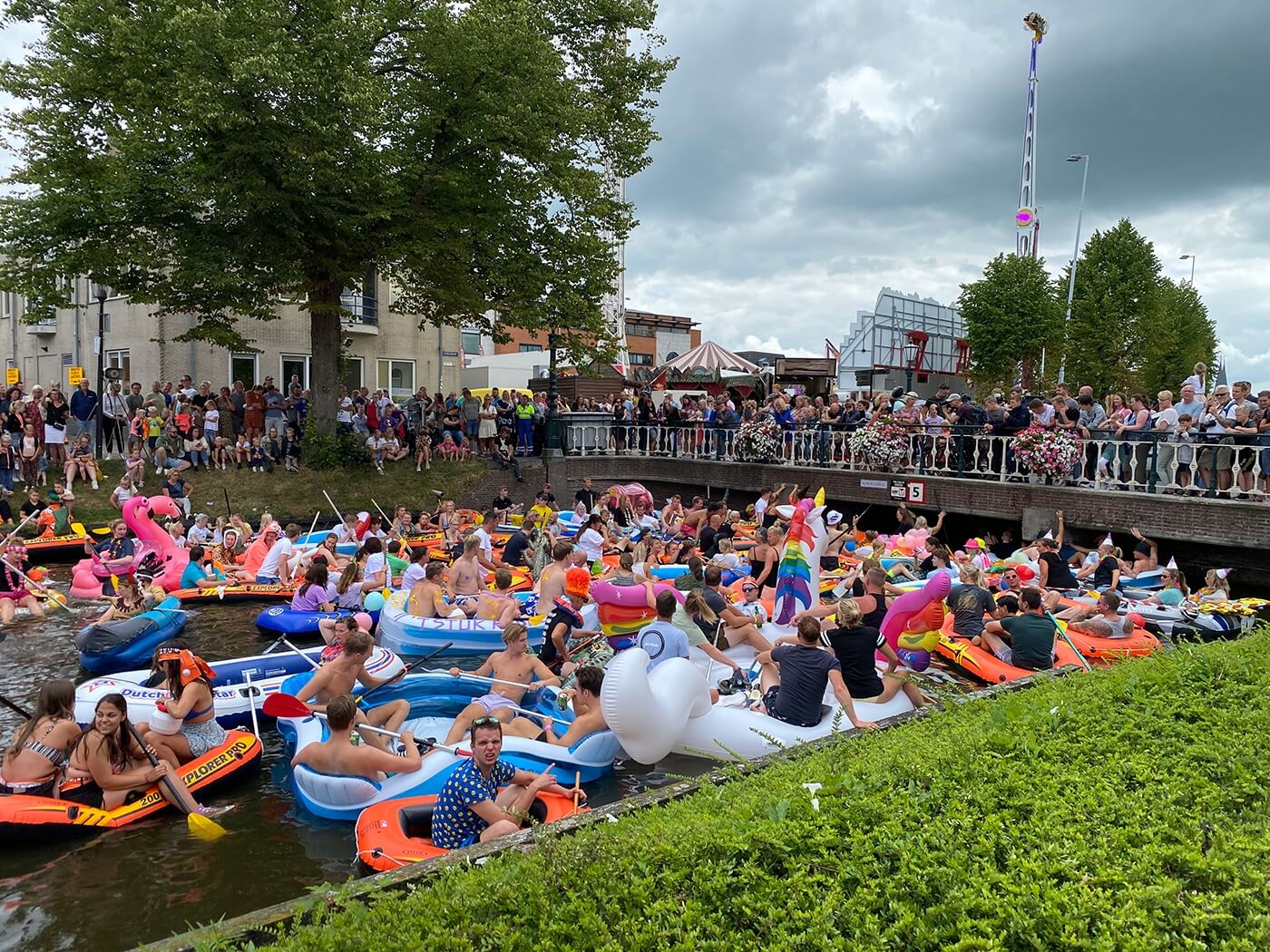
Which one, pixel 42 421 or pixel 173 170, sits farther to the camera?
pixel 42 421

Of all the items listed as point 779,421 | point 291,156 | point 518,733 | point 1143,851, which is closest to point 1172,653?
point 1143,851

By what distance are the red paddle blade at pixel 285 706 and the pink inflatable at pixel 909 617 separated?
6072mm

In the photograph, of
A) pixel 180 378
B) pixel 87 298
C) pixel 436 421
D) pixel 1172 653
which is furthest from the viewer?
pixel 87 298

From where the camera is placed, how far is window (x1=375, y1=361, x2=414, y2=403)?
106ft

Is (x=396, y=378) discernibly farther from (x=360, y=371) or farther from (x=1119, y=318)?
(x=1119, y=318)

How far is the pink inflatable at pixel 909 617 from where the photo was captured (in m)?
9.57

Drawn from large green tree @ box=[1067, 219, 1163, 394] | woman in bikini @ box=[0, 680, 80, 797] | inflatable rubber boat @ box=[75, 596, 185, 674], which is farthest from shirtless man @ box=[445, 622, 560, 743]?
large green tree @ box=[1067, 219, 1163, 394]

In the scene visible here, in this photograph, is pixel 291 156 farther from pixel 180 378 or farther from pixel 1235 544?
pixel 1235 544

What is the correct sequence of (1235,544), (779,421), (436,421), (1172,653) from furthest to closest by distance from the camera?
(436,421) → (779,421) → (1235,544) → (1172,653)

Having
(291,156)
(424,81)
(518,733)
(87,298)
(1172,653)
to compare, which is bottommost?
(518,733)

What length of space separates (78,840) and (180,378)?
22.6 meters

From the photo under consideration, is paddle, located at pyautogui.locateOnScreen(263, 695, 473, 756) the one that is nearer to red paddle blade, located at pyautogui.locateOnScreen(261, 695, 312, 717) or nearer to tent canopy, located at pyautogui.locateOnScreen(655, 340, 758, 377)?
red paddle blade, located at pyautogui.locateOnScreen(261, 695, 312, 717)

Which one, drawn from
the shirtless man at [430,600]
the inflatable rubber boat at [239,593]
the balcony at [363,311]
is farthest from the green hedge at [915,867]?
the balcony at [363,311]

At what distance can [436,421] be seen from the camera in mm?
25219
